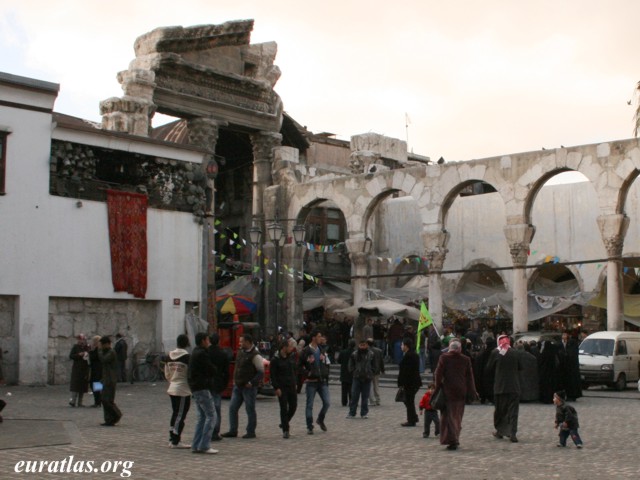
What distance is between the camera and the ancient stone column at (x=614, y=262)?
27.8m

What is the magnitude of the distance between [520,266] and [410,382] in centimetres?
1567

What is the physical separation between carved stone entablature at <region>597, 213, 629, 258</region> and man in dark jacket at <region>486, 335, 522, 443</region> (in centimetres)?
1579

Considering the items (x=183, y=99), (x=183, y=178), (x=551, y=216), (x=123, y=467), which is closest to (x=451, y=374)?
(x=123, y=467)

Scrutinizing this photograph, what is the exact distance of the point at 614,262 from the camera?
92.3ft

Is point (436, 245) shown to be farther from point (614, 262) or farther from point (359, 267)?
point (614, 262)

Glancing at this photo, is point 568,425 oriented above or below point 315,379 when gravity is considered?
below

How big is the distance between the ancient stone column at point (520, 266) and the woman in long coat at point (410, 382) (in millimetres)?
14807

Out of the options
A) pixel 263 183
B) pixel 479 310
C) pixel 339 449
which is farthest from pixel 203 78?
pixel 339 449

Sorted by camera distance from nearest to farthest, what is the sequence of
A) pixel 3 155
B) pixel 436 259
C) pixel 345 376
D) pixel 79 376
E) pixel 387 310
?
pixel 79 376 → pixel 345 376 → pixel 3 155 → pixel 387 310 → pixel 436 259

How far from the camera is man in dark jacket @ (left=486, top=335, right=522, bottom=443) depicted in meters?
13.2

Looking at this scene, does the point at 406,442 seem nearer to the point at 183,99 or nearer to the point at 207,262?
the point at 207,262

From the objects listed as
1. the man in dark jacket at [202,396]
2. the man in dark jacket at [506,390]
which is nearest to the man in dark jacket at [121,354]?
the man in dark jacket at [202,396]

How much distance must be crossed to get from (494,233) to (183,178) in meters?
17.5

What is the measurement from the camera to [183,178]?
25500mm
